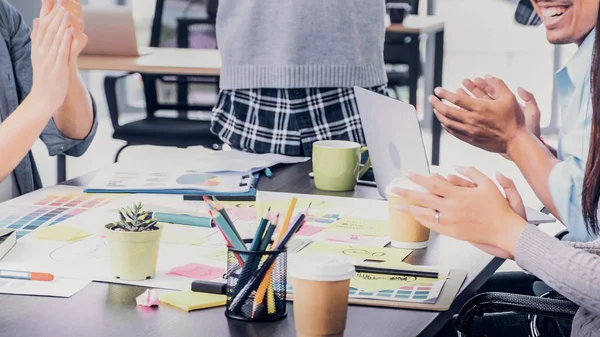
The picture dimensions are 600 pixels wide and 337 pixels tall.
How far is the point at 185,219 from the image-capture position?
1562 mm

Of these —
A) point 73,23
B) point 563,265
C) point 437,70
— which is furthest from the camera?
point 437,70

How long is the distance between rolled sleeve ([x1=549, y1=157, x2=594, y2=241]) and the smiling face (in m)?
0.31

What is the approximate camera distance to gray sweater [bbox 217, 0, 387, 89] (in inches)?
86.7

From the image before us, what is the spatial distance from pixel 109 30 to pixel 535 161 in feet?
8.47

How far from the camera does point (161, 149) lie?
2250mm

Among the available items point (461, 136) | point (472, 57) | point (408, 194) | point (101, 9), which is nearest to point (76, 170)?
point (101, 9)

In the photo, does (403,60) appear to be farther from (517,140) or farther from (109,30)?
(517,140)

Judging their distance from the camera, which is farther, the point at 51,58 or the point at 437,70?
the point at 437,70

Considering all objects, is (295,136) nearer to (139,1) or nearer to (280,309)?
(280,309)

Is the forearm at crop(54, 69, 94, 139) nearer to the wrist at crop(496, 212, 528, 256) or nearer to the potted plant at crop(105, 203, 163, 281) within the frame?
the potted plant at crop(105, 203, 163, 281)

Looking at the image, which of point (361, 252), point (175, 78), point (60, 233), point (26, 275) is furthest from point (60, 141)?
point (175, 78)

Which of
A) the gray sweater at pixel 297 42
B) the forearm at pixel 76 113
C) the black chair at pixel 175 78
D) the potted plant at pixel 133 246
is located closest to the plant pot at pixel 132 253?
the potted plant at pixel 133 246

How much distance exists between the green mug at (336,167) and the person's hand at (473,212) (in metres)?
0.64

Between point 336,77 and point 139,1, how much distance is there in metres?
5.00
